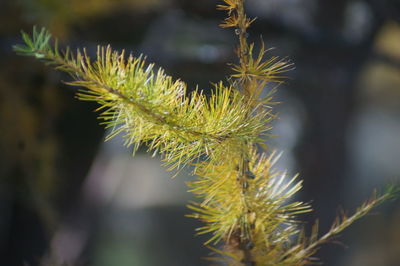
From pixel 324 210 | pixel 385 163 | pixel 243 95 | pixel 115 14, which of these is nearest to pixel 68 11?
pixel 115 14

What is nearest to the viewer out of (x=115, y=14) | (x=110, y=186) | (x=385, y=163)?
(x=115, y=14)

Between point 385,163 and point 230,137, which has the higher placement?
point 230,137

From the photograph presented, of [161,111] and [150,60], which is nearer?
[161,111]

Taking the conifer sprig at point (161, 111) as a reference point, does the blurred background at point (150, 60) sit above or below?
below

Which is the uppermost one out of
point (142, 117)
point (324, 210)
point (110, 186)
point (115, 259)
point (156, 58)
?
point (142, 117)

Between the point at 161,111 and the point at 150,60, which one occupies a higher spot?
the point at 161,111

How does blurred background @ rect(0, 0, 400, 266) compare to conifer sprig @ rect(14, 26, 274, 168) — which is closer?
conifer sprig @ rect(14, 26, 274, 168)

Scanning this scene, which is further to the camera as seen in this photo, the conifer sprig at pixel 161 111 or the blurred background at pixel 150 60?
the blurred background at pixel 150 60

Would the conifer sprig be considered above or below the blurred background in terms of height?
above

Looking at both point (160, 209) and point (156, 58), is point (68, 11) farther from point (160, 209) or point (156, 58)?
point (160, 209)

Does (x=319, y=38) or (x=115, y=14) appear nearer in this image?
(x=319, y=38)

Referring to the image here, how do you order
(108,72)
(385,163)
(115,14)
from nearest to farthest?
1. (108,72)
2. (115,14)
3. (385,163)
